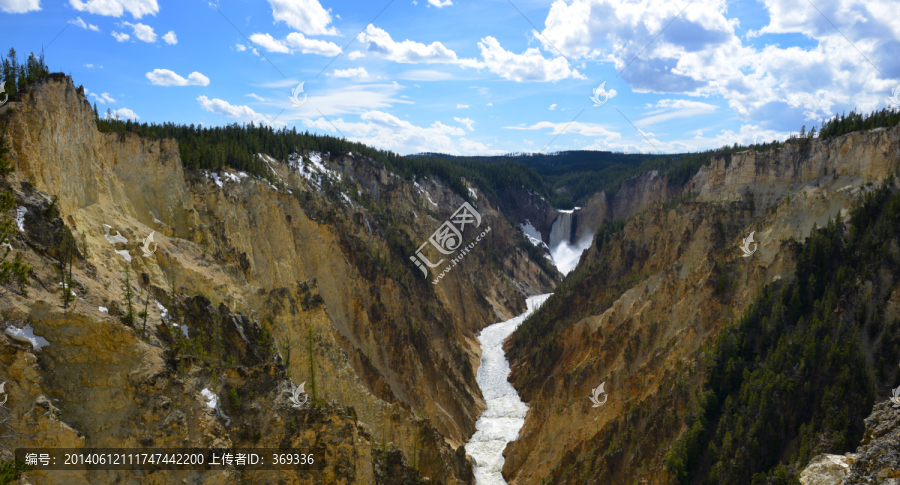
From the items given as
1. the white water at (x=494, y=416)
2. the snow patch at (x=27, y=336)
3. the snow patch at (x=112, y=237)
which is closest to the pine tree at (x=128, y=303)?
the snow patch at (x=27, y=336)

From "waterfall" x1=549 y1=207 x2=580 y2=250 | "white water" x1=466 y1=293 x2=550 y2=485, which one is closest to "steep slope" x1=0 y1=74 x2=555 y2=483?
"white water" x1=466 y1=293 x2=550 y2=485

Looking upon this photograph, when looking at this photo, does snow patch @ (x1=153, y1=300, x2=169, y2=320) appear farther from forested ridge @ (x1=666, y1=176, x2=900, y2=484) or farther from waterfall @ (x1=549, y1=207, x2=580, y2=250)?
waterfall @ (x1=549, y1=207, x2=580, y2=250)

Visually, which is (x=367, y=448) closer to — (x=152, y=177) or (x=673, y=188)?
(x=152, y=177)

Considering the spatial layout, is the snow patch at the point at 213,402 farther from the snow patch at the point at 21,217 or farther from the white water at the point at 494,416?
the white water at the point at 494,416

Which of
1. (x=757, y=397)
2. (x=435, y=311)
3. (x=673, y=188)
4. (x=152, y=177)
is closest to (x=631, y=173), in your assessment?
(x=673, y=188)

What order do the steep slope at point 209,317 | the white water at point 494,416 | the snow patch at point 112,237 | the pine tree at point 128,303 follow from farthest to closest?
the white water at point 494,416, the snow patch at point 112,237, the pine tree at point 128,303, the steep slope at point 209,317
